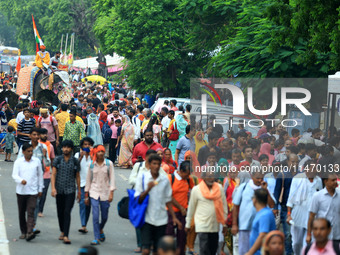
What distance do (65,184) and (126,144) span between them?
29.1ft

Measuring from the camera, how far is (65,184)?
11367 millimetres

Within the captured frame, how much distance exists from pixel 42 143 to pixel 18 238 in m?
1.90

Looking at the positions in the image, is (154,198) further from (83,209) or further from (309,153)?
(309,153)

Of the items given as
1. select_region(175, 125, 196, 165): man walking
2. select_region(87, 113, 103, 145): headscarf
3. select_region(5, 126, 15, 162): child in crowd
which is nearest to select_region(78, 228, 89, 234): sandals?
select_region(175, 125, 196, 165): man walking

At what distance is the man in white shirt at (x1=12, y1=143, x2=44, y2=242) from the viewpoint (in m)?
11.3

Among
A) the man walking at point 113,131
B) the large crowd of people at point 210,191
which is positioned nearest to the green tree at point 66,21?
the man walking at point 113,131

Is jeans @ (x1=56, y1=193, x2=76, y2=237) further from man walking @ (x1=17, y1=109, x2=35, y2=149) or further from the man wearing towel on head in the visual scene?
the man wearing towel on head

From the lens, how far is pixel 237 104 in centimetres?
1362

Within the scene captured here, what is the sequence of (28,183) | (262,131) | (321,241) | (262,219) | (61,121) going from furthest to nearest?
(61,121) < (262,131) < (28,183) < (262,219) < (321,241)

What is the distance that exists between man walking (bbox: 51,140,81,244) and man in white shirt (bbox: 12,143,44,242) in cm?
25

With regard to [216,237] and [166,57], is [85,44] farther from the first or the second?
[216,237]

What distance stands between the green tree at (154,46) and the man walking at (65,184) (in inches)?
785

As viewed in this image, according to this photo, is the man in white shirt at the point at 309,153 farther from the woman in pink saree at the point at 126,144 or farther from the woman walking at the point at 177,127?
the woman in pink saree at the point at 126,144

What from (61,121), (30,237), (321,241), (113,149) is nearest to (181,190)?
(30,237)
